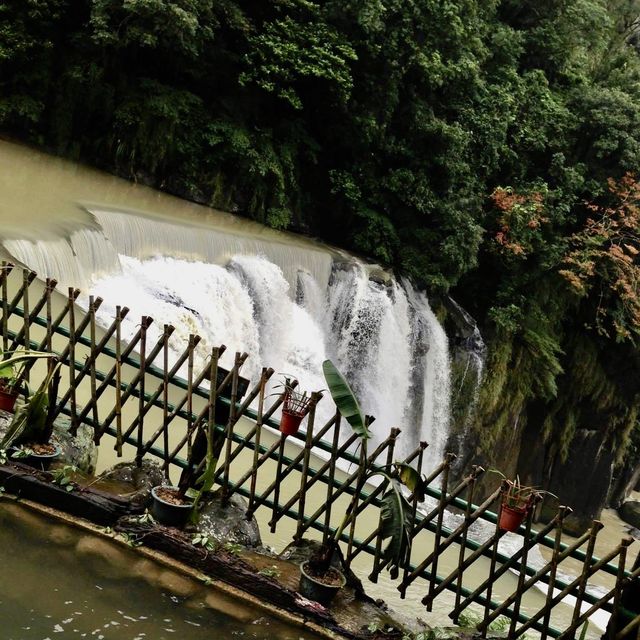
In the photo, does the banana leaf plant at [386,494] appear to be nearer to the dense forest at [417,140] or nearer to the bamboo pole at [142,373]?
the bamboo pole at [142,373]

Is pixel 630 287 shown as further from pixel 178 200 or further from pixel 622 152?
pixel 178 200

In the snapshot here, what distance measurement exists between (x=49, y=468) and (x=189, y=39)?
Result: 9.65m

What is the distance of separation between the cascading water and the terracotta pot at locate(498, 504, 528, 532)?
16.8 feet

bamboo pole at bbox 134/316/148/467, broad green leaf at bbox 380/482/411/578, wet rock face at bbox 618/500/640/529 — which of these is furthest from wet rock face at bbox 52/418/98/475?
wet rock face at bbox 618/500/640/529

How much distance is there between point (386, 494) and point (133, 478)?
1756mm

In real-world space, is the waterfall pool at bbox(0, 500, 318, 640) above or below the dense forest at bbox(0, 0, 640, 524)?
below

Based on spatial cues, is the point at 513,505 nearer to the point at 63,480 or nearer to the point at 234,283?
the point at 63,480

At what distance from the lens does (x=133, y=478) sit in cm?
479

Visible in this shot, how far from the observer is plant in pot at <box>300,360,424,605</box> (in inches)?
158

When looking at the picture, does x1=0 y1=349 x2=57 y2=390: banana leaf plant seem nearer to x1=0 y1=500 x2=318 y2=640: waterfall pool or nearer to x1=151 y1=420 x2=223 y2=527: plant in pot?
x1=0 y1=500 x2=318 y2=640: waterfall pool

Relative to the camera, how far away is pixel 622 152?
15953 millimetres

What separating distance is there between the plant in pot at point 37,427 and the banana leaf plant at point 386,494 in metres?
1.75

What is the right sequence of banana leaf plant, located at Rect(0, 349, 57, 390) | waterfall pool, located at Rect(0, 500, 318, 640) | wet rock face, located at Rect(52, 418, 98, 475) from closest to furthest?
waterfall pool, located at Rect(0, 500, 318, 640), banana leaf plant, located at Rect(0, 349, 57, 390), wet rock face, located at Rect(52, 418, 98, 475)

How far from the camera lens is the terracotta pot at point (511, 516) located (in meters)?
4.09
